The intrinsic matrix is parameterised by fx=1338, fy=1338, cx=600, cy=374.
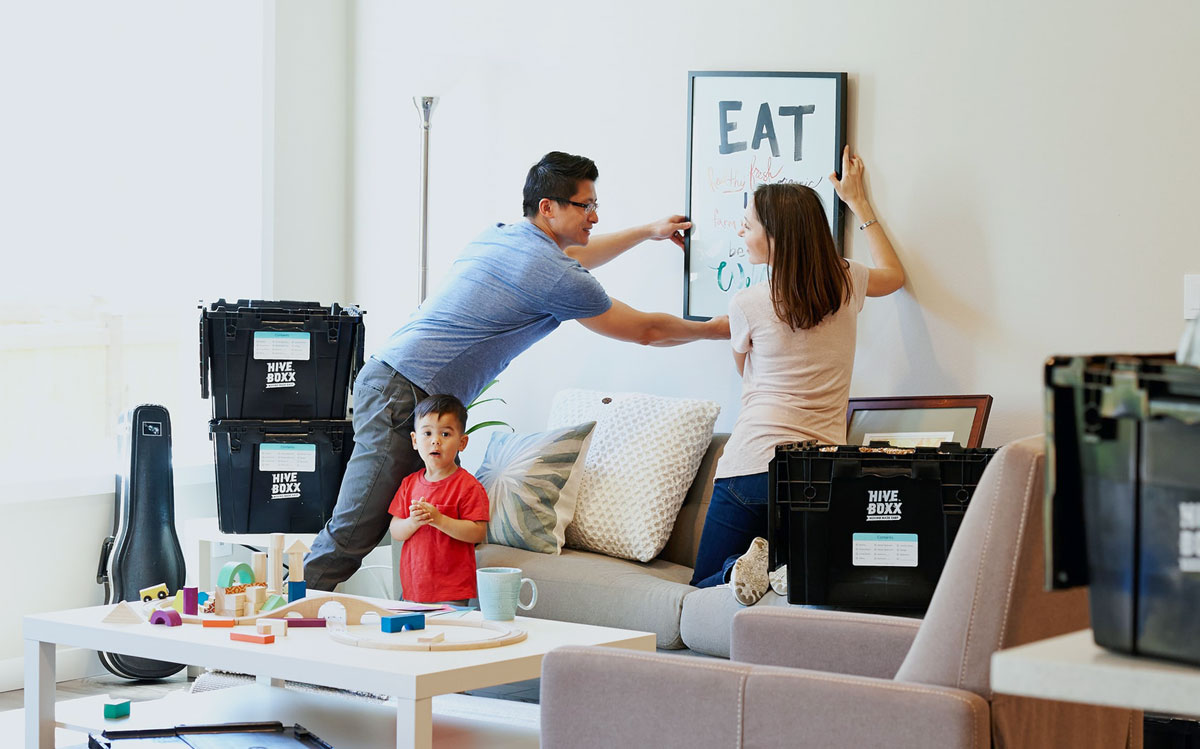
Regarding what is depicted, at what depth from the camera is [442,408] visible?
3510 mm

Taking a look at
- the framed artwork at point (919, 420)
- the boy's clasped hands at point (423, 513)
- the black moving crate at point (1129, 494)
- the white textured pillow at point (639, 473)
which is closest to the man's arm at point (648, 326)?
the white textured pillow at point (639, 473)

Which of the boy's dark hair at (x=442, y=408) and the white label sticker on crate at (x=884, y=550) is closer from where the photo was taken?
the white label sticker on crate at (x=884, y=550)

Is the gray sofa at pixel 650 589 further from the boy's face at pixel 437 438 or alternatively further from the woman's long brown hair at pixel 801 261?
the woman's long brown hair at pixel 801 261

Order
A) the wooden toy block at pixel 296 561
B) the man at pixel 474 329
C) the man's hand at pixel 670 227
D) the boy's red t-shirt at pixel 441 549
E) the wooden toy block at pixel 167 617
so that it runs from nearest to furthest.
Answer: the wooden toy block at pixel 167 617 → the wooden toy block at pixel 296 561 → the boy's red t-shirt at pixel 441 549 → the man at pixel 474 329 → the man's hand at pixel 670 227

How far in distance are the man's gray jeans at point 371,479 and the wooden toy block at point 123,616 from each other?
2.93 feet

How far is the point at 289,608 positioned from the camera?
8.91 ft

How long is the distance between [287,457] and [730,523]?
4.73 feet

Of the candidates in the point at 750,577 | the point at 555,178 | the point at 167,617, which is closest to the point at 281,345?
the point at 555,178

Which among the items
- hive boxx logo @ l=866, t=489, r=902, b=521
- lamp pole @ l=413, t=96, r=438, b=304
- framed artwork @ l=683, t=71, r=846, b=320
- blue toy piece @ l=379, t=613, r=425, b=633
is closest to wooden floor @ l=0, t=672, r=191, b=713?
lamp pole @ l=413, t=96, r=438, b=304

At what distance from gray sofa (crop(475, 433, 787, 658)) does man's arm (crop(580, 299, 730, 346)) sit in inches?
13.5

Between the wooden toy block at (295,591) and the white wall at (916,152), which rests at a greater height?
the white wall at (916,152)

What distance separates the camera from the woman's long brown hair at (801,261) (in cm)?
338

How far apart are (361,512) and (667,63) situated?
170 cm

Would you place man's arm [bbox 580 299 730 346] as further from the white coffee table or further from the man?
the white coffee table
